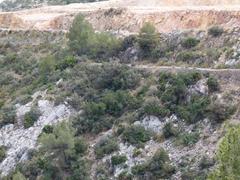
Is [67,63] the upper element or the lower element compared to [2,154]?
upper

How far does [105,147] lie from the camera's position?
52031 millimetres

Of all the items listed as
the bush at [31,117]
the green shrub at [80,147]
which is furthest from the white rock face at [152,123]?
the bush at [31,117]

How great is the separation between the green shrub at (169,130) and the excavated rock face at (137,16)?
50.8ft

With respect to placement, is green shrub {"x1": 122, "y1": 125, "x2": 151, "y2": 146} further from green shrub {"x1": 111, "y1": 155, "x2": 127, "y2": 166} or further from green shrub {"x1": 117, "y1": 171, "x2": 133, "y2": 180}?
green shrub {"x1": 117, "y1": 171, "x2": 133, "y2": 180}

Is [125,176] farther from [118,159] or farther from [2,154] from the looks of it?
[2,154]

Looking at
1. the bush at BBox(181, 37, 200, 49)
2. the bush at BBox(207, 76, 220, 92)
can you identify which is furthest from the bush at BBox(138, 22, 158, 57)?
the bush at BBox(207, 76, 220, 92)

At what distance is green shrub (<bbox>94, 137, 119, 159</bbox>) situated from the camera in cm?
5166

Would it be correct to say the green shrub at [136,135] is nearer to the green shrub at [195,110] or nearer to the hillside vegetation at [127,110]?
the hillside vegetation at [127,110]

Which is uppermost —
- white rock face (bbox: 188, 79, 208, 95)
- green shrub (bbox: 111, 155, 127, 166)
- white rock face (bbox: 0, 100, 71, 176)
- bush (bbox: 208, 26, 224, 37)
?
bush (bbox: 208, 26, 224, 37)

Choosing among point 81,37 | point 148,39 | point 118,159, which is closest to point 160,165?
point 118,159

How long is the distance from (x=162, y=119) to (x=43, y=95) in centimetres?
1470

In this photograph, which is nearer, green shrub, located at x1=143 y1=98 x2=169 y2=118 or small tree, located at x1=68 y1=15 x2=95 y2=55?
green shrub, located at x1=143 y1=98 x2=169 y2=118

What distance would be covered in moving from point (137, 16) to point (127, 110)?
2143 cm

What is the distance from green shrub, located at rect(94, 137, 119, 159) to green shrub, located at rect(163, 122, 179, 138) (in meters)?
3.85
